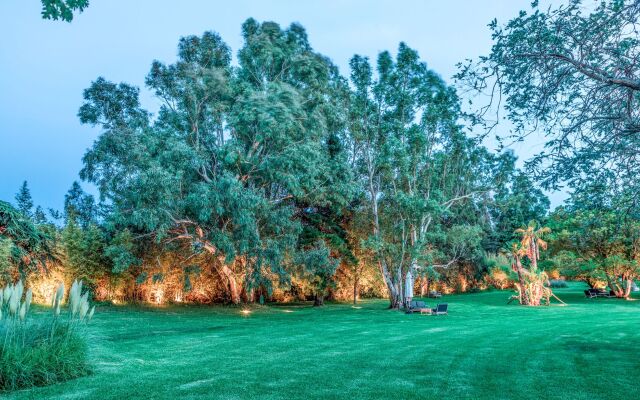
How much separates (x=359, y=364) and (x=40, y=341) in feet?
17.1

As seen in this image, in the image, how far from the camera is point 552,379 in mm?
7340

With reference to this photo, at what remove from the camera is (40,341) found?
673 cm

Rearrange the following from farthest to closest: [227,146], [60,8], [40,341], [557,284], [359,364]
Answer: [557,284] < [227,146] < [359,364] < [40,341] < [60,8]

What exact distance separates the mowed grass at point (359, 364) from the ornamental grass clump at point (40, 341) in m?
0.29

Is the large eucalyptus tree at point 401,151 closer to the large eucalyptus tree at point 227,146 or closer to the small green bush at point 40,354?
the large eucalyptus tree at point 227,146

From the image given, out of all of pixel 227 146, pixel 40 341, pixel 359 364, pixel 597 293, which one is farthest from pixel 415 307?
pixel 597 293

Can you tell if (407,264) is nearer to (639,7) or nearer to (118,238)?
(118,238)

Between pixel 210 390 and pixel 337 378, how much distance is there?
2.01 meters

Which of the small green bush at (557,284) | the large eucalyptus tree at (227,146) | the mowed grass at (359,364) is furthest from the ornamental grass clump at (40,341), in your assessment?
the small green bush at (557,284)

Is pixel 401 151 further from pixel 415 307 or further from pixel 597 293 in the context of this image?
pixel 597 293

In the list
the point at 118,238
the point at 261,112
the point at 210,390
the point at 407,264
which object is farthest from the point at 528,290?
the point at 210,390

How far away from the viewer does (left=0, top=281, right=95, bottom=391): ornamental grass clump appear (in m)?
6.18

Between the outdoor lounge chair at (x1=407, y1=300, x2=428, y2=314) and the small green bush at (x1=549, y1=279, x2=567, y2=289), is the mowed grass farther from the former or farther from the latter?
the small green bush at (x1=549, y1=279, x2=567, y2=289)

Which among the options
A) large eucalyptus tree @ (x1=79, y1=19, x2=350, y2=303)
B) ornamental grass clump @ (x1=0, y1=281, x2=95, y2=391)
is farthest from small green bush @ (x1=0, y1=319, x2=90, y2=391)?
large eucalyptus tree @ (x1=79, y1=19, x2=350, y2=303)
